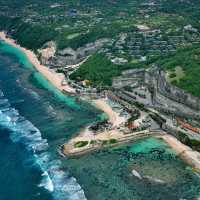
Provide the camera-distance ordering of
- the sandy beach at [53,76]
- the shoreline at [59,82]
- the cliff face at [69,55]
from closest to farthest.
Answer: the shoreline at [59,82] < the sandy beach at [53,76] < the cliff face at [69,55]

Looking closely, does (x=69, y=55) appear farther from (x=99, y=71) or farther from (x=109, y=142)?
(x=109, y=142)

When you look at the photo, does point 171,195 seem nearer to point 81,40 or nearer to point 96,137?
point 96,137

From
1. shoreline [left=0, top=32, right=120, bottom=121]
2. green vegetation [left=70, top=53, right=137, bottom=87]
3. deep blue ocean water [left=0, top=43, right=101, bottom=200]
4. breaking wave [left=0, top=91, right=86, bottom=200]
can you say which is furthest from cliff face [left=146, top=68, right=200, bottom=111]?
breaking wave [left=0, top=91, right=86, bottom=200]

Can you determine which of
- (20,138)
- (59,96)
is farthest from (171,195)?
(59,96)

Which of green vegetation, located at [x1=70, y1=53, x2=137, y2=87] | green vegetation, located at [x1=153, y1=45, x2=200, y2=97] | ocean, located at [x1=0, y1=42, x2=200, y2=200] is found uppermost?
green vegetation, located at [x1=153, y1=45, x2=200, y2=97]

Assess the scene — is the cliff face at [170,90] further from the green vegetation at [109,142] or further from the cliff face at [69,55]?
the cliff face at [69,55]

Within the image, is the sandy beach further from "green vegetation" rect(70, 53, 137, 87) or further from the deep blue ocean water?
"green vegetation" rect(70, 53, 137, 87)

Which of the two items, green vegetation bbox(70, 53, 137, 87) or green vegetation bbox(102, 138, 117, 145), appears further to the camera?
green vegetation bbox(70, 53, 137, 87)

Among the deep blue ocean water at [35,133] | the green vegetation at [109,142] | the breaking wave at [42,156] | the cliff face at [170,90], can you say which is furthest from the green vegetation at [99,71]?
the green vegetation at [109,142]

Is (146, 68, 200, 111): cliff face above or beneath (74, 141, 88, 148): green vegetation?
above
